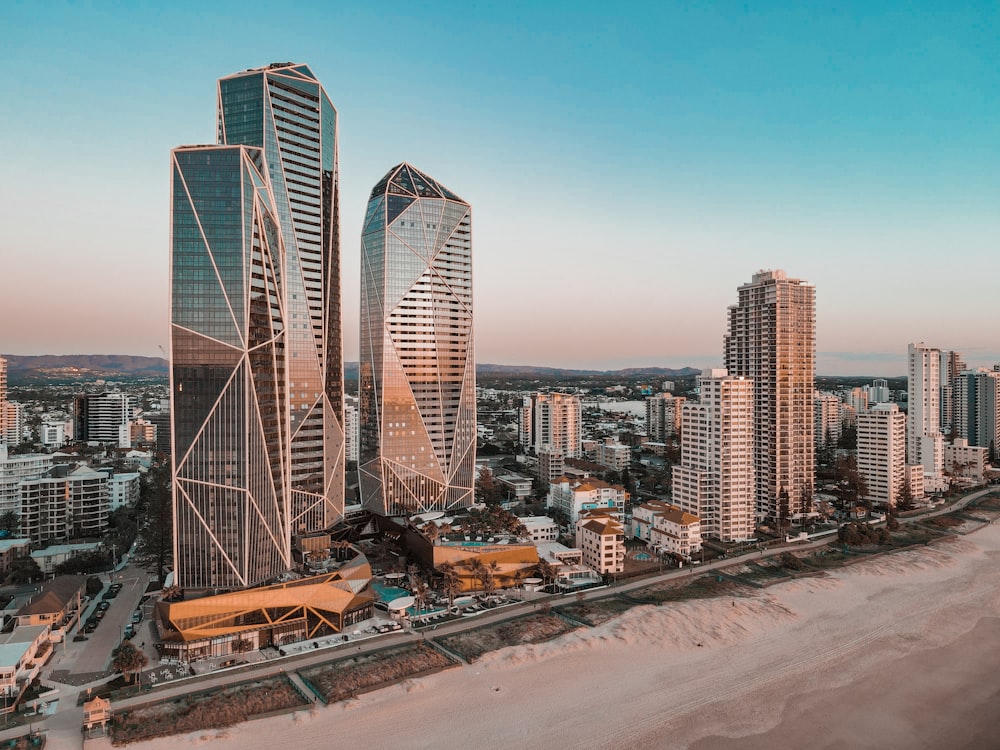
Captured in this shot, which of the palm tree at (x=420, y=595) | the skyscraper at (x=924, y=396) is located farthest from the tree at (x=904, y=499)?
the palm tree at (x=420, y=595)

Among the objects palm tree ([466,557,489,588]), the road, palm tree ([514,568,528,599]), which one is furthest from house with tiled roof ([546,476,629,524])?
palm tree ([466,557,489,588])

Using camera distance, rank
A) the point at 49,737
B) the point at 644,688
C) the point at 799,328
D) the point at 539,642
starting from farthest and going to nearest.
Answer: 1. the point at 799,328
2. the point at 539,642
3. the point at 644,688
4. the point at 49,737

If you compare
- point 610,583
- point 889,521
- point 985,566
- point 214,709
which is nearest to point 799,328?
point 889,521

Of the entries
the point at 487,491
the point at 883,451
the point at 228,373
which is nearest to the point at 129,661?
the point at 228,373

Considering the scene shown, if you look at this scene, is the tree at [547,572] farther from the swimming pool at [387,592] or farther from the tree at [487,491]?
the tree at [487,491]

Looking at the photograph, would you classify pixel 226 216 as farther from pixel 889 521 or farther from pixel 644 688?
pixel 889 521

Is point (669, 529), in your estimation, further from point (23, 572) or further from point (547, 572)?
point (23, 572)
